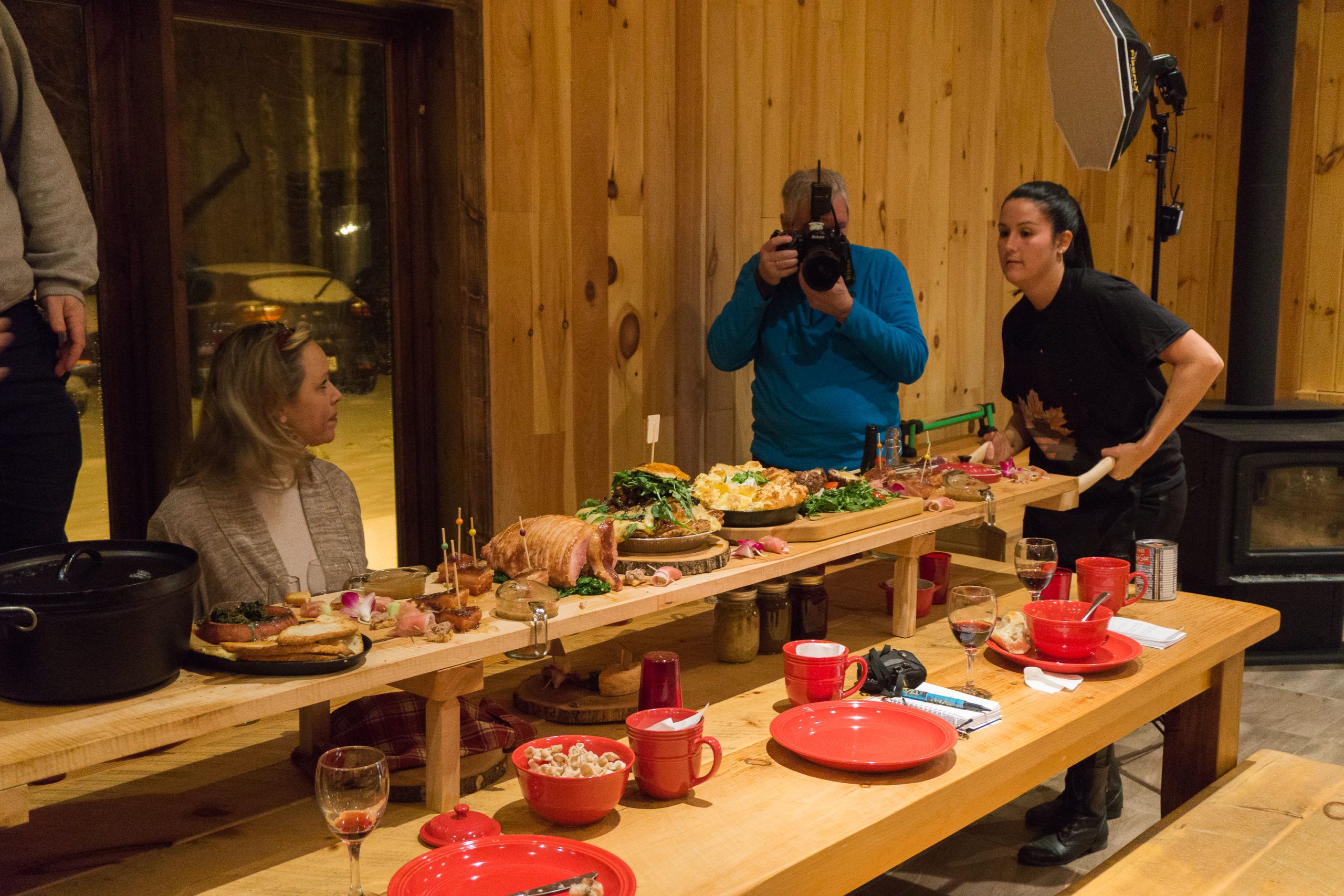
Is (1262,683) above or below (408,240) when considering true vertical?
below

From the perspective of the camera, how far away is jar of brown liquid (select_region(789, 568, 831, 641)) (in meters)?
2.40

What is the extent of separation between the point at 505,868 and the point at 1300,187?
18.8 feet

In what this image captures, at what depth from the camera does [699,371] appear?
4.07 m

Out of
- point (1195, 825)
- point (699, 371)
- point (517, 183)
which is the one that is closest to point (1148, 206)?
point (699, 371)

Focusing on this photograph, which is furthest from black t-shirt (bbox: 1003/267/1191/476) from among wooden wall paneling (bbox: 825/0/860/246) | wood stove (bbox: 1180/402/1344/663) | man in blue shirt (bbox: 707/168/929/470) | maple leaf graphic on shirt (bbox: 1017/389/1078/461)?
wooden wall paneling (bbox: 825/0/860/246)

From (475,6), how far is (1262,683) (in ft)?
11.8

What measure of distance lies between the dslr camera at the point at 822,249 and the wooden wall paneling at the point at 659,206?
2.37ft

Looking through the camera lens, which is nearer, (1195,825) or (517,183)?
(1195,825)

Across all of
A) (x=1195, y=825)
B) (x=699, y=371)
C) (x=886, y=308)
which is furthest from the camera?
(x=699, y=371)

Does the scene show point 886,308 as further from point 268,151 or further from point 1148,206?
point 1148,206

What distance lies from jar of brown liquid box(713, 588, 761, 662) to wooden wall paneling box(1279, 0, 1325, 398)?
438 centimetres

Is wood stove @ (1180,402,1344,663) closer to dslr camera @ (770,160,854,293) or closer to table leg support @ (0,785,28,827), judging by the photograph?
dslr camera @ (770,160,854,293)

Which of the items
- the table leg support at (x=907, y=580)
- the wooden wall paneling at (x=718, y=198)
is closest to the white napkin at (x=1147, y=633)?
the table leg support at (x=907, y=580)

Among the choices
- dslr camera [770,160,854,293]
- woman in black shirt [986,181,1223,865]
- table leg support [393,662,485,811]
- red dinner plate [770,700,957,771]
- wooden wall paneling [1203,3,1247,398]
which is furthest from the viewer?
wooden wall paneling [1203,3,1247,398]
